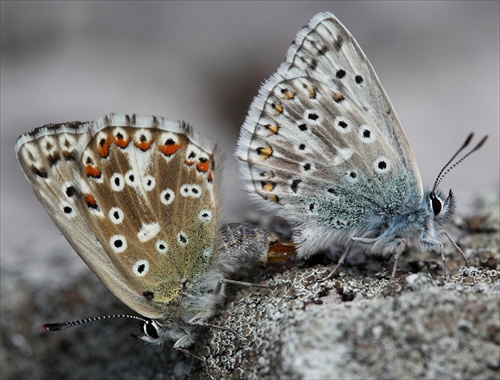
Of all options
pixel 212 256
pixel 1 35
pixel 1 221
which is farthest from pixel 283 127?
pixel 1 35

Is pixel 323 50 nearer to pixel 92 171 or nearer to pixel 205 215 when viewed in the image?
pixel 205 215

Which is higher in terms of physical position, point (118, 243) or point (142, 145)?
point (142, 145)

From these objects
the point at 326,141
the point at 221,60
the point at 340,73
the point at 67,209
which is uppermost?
the point at 340,73

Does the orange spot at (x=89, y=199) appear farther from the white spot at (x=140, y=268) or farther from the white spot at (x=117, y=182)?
the white spot at (x=140, y=268)

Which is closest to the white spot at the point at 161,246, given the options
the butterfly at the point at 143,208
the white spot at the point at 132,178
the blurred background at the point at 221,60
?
the butterfly at the point at 143,208

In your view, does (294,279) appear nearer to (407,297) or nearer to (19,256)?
(407,297)

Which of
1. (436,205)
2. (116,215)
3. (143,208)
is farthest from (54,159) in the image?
(436,205)
